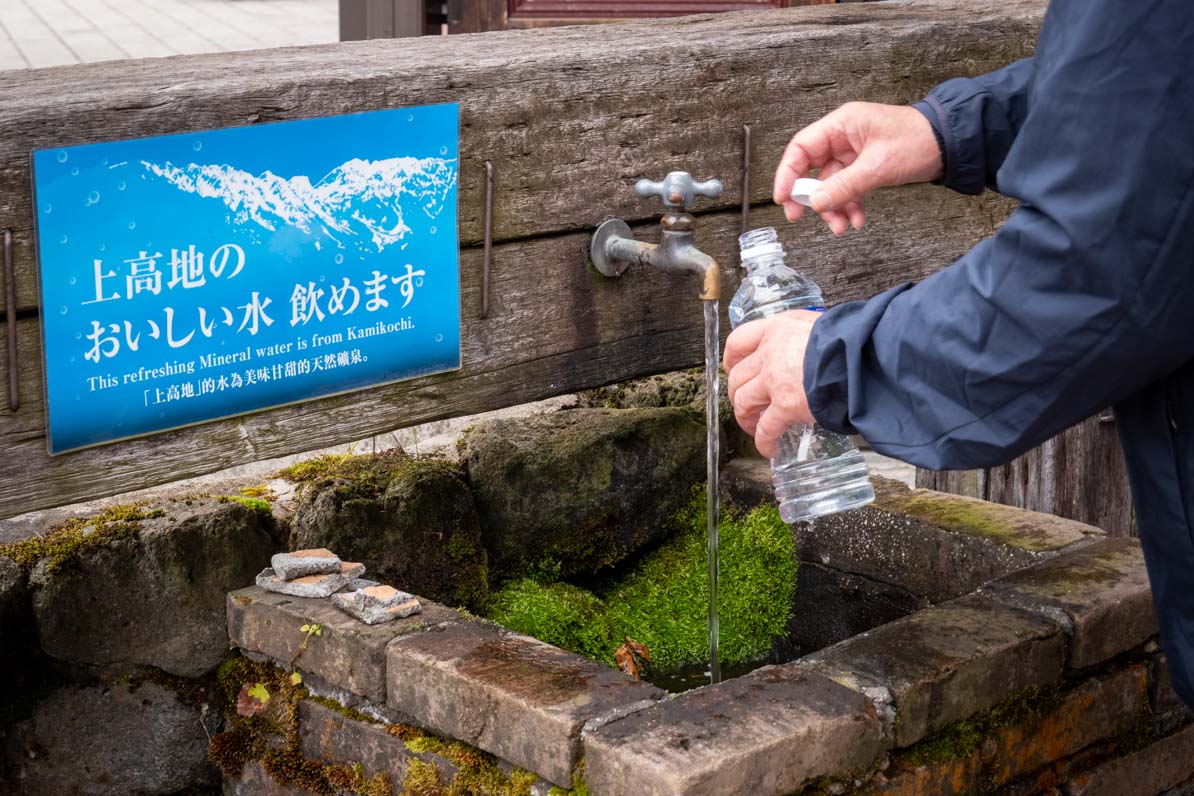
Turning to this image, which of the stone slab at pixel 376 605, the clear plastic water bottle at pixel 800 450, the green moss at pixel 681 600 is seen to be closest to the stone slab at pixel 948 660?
the clear plastic water bottle at pixel 800 450

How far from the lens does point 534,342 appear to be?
282cm

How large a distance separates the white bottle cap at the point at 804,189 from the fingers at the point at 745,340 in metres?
0.39

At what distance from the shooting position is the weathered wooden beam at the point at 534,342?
2354 millimetres

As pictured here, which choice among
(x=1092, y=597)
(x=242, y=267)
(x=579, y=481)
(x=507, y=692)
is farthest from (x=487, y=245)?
(x=1092, y=597)

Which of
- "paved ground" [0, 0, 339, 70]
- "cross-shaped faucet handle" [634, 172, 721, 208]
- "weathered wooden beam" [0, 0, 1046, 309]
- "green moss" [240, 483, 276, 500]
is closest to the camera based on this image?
"weathered wooden beam" [0, 0, 1046, 309]

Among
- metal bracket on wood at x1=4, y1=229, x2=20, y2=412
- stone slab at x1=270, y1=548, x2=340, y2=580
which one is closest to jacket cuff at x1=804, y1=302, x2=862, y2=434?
metal bracket on wood at x1=4, y1=229, x2=20, y2=412

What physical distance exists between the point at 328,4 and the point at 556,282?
12.0 metres

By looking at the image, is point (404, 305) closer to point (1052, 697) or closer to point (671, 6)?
point (1052, 697)

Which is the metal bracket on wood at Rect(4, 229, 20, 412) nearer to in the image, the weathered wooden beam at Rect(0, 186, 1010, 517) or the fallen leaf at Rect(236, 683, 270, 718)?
the weathered wooden beam at Rect(0, 186, 1010, 517)

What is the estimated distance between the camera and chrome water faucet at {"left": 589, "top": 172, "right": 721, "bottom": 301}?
2.61m

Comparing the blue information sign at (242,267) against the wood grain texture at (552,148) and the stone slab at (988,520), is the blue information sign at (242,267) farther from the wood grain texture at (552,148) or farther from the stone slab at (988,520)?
the stone slab at (988,520)

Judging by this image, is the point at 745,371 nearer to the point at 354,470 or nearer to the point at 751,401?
the point at 751,401

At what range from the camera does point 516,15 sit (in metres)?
4.84

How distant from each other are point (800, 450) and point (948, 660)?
0.50 metres
